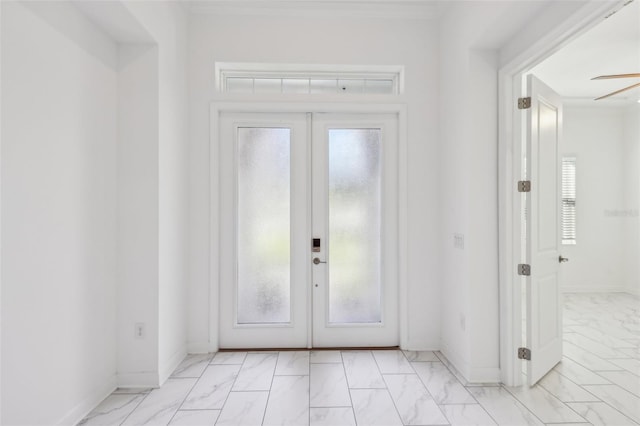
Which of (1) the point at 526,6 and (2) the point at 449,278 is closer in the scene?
(1) the point at 526,6

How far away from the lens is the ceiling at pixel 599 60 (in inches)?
133

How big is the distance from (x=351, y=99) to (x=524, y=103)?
1397 millimetres

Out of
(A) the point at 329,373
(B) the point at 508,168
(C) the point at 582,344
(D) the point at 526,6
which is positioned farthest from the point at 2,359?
(C) the point at 582,344

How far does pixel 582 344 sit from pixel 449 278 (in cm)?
166

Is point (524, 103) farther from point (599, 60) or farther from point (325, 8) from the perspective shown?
point (599, 60)

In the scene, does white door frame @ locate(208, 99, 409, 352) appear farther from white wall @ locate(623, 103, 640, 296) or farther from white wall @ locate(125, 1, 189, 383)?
white wall @ locate(623, 103, 640, 296)

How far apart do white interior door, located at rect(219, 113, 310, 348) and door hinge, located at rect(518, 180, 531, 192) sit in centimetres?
175

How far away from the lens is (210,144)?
3.13 meters

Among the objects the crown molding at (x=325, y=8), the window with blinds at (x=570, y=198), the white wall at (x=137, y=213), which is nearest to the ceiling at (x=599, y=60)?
the window with blinds at (x=570, y=198)

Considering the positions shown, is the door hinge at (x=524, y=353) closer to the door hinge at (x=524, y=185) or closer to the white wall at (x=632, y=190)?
the door hinge at (x=524, y=185)

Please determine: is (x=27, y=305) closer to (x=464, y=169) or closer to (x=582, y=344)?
(x=464, y=169)

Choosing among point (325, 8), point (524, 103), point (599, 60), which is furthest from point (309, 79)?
point (599, 60)

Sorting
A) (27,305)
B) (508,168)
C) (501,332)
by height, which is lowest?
(501,332)

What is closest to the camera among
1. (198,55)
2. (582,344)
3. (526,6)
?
(526,6)
